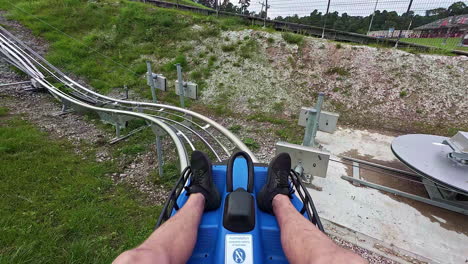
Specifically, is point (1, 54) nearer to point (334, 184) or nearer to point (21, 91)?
point (21, 91)

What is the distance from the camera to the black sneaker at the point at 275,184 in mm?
1553

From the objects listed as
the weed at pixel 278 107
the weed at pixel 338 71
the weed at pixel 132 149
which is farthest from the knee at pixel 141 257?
the weed at pixel 338 71

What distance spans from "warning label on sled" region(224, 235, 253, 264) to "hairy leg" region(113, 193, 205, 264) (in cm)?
23

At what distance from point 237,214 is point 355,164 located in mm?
3358

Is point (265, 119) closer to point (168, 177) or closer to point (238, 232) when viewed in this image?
point (168, 177)

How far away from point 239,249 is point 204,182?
0.55 meters

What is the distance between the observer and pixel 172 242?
3.98ft

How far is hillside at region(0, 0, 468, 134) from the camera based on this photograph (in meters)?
5.58

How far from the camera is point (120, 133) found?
4.47 meters

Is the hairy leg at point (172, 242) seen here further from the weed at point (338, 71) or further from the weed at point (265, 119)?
the weed at point (338, 71)

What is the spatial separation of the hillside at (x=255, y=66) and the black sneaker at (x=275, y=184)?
3834 millimetres

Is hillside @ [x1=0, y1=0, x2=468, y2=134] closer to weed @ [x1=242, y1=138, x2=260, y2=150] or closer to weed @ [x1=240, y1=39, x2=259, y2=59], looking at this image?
weed @ [x1=240, y1=39, x2=259, y2=59]

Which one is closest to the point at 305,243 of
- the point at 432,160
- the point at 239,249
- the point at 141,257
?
the point at 239,249

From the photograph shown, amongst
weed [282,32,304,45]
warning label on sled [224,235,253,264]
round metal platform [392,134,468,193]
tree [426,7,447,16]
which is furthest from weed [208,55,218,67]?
warning label on sled [224,235,253,264]
